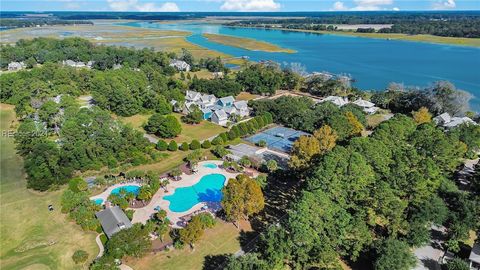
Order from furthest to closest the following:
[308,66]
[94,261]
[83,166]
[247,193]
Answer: [308,66] < [83,166] < [247,193] < [94,261]

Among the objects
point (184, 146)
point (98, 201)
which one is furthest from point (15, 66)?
point (98, 201)

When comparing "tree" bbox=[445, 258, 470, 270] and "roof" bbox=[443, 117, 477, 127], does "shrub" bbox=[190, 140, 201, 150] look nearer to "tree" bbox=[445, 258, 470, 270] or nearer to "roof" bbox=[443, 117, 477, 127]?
"tree" bbox=[445, 258, 470, 270]

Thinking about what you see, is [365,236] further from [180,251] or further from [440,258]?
[180,251]

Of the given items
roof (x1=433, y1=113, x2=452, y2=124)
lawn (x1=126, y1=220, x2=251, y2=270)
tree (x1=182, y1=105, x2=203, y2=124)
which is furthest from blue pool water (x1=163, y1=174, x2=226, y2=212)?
roof (x1=433, y1=113, x2=452, y2=124)

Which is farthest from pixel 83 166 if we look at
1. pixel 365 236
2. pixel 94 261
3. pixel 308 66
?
pixel 308 66

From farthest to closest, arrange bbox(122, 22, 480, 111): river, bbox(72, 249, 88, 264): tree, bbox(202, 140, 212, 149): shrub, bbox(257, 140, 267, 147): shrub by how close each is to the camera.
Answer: bbox(122, 22, 480, 111): river, bbox(257, 140, 267, 147): shrub, bbox(202, 140, 212, 149): shrub, bbox(72, 249, 88, 264): tree

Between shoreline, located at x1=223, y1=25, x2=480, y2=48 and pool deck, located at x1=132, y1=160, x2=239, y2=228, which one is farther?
shoreline, located at x1=223, y1=25, x2=480, y2=48

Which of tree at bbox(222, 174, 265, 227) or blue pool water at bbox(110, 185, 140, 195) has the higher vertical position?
tree at bbox(222, 174, 265, 227)

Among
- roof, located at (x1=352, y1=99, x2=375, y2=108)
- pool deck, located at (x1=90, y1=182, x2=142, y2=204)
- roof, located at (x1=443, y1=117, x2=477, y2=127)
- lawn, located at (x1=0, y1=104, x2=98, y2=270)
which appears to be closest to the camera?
lawn, located at (x1=0, y1=104, x2=98, y2=270)
